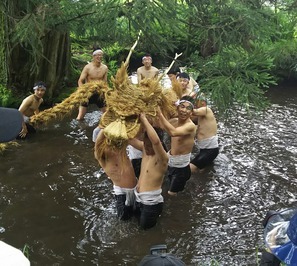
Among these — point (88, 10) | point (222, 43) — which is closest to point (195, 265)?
point (222, 43)

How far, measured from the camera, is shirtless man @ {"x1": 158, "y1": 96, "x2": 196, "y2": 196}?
17.5 feet

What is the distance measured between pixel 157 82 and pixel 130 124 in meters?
0.54

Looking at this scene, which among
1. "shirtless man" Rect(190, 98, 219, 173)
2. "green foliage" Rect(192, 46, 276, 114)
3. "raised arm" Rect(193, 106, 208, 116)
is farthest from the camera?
"shirtless man" Rect(190, 98, 219, 173)

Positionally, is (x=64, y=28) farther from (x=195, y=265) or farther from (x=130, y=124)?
(x=195, y=265)

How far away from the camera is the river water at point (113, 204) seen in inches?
186

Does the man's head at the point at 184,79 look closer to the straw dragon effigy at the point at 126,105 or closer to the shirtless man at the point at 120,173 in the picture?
the shirtless man at the point at 120,173

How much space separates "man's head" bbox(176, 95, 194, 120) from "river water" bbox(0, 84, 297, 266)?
0.74 meters

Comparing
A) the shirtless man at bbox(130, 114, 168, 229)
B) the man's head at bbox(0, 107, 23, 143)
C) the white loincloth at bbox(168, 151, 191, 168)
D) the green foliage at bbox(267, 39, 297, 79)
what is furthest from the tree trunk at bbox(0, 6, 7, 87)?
the green foliage at bbox(267, 39, 297, 79)

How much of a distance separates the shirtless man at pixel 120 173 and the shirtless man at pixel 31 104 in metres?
3.31

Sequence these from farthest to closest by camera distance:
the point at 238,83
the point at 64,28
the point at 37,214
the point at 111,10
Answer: the point at 64,28
the point at 37,214
the point at 238,83
the point at 111,10

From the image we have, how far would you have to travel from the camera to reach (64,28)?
613 cm

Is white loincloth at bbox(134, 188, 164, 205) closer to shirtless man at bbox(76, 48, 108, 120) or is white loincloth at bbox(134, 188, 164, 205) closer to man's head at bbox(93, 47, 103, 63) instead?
shirtless man at bbox(76, 48, 108, 120)

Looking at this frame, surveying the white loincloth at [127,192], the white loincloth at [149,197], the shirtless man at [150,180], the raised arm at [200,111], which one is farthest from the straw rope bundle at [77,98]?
the raised arm at [200,111]

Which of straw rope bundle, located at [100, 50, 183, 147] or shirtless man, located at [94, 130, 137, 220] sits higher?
straw rope bundle, located at [100, 50, 183, 147]
